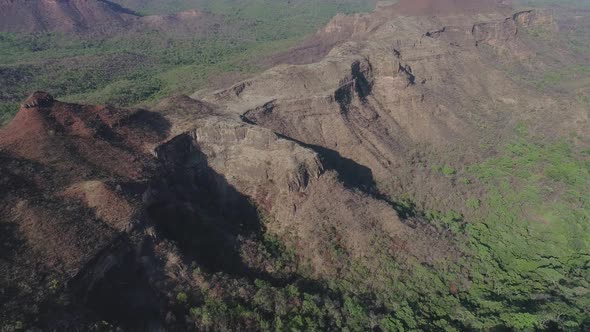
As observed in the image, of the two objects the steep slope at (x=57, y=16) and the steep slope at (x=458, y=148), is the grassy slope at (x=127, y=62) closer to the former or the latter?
the steep slope at (x=57, y=16)

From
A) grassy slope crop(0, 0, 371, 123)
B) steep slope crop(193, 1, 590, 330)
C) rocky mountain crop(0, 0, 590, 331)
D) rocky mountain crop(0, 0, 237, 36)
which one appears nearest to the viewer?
rocky mountain crop(0, 0, 590, 331)

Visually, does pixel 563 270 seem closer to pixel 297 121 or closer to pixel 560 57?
pixel 297 121

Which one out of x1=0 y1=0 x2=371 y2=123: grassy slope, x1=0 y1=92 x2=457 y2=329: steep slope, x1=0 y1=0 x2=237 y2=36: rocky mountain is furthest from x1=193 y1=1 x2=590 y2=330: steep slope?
x1=0 y1=0 x2=237 y2=36: rocky mountain

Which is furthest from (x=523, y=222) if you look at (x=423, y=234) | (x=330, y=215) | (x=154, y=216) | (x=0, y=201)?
(x=0, y=201)

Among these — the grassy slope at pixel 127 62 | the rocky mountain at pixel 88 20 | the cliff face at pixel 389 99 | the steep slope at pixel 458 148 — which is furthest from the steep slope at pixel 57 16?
the cliff face at pixel 389 99

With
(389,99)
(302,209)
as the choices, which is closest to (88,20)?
(389,99)

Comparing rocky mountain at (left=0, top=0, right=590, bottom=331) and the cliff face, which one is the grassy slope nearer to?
the cliff face
